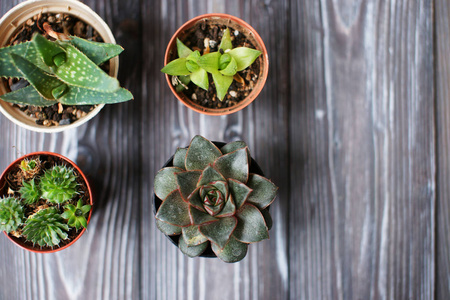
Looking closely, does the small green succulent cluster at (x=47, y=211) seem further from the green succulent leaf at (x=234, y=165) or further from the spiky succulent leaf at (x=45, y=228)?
the green succulent leaf at (x=234, y=165)

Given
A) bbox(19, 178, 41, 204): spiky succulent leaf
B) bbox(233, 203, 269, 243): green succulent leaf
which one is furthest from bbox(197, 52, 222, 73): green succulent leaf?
bbox(19, 178, 41, 204): spiky succulent leaf

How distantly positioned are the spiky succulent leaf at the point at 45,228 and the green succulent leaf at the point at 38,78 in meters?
0.20

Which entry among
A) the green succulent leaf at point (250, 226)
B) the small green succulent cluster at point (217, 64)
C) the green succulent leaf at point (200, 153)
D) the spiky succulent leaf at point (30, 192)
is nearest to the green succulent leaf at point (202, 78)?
the small green succulent cluster at point (217, 64)

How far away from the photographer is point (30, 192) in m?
0.63

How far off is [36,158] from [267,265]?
0.50 metres

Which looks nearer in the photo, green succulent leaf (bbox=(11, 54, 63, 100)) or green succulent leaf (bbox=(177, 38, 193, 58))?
green succulent leaf (bbox=(11, 54, 63, 100))

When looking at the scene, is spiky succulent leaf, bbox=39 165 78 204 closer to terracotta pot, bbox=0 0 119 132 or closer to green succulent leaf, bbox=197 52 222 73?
terracotta pot, bbox=0 0 119 132

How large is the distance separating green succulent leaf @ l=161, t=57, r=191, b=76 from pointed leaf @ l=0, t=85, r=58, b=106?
0.21m

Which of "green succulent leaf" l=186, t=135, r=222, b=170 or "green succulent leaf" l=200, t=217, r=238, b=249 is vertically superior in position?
"green succulent leaf" l=186, t=135, r=222, b=170

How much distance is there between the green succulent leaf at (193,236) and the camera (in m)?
0.59

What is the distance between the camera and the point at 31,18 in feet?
2.29

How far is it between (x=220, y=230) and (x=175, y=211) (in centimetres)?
8

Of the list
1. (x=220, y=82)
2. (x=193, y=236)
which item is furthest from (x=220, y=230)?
(x=220, y=82)

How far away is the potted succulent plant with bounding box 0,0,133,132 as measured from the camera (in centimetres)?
58
